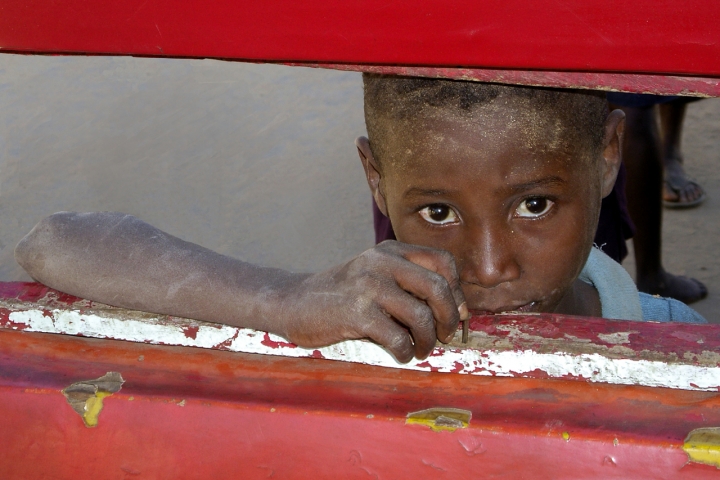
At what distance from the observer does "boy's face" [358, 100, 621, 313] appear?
4.67 ft

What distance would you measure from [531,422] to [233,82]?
370 centimetres

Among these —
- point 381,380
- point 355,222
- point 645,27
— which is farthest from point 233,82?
point 645,27

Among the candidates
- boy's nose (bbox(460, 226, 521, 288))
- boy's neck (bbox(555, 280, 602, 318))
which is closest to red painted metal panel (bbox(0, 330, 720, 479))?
boy's nose (bbox(460, 226, 521, 288))

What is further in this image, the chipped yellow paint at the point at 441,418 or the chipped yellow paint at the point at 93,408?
the chipped yellow paint at the point at 93,408

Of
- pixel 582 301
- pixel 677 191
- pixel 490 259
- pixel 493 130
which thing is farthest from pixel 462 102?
pixel 677 191

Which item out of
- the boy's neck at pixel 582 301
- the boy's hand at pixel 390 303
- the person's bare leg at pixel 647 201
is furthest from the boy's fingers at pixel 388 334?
the person's bare leg at pixel 647 201

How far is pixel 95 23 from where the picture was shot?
3.42 feet

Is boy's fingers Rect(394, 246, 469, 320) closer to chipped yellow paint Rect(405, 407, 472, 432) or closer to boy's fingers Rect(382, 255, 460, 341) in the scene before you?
boy's fingers Rect(382, 255, 460, 341)

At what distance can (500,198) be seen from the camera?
4.75 ft

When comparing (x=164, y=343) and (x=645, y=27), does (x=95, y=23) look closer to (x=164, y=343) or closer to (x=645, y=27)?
(x=164, y=343)

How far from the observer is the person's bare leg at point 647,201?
3100mm

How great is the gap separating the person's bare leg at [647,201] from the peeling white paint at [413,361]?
7.15ft

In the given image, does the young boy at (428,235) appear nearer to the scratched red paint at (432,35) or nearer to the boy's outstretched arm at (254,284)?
the boy's outstretched arm at (254,284)

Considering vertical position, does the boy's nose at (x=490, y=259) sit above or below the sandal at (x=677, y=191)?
above
